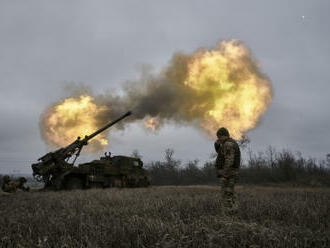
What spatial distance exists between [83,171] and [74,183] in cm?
88

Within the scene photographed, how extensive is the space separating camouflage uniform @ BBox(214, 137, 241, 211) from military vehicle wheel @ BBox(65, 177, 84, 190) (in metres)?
12.4

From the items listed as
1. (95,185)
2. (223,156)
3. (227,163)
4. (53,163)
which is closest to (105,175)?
(95,185)

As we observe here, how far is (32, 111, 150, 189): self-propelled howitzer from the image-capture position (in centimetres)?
1592

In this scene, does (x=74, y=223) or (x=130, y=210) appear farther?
(x=130, y=210)

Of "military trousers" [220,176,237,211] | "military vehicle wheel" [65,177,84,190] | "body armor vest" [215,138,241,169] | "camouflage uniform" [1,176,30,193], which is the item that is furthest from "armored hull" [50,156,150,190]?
"military trousers" [220,176,237,211]

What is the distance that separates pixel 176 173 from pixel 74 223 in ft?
98.1

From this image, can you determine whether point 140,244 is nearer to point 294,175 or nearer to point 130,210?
point 130,210

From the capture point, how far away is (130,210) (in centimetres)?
545

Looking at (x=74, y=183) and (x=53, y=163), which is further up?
(x=53, y=163)

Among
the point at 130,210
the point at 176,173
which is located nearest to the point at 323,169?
the point at 176,173

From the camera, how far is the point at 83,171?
656 inches

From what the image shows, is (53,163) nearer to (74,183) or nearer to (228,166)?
(74,183)

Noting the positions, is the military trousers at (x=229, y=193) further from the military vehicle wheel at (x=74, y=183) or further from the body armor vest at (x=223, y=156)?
the military vehicle wheel at (x=74, y=183)

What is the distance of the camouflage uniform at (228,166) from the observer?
603cm
